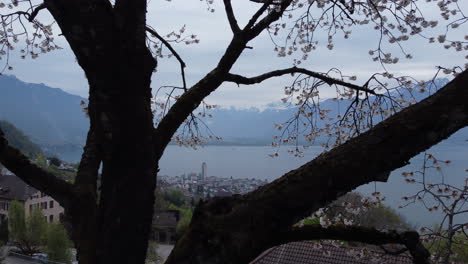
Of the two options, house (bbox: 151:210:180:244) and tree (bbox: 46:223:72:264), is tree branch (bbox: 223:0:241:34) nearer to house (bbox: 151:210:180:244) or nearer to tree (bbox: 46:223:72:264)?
tree (bbox: 46:223:72:264)

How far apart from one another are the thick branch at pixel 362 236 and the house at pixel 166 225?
1249 inches

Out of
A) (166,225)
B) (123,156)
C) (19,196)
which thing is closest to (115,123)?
(123,156)

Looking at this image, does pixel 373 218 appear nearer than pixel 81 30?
No

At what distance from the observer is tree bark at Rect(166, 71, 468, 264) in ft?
5.01

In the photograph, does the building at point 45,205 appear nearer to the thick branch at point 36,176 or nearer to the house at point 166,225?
the house at point 166,225

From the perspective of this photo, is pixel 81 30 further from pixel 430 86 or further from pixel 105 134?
pixel 430 86

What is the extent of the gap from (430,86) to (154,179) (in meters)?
2.08

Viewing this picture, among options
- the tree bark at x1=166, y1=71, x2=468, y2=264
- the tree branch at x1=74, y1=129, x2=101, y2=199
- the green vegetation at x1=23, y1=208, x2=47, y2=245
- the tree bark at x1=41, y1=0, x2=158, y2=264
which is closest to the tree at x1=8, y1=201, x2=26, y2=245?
the green vegetation at x1=23, y1=208, x2=47, y2=245

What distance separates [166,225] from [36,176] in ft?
106

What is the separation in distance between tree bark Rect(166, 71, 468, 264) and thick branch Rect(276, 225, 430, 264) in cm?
8

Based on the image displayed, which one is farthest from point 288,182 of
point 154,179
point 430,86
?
point 430,86

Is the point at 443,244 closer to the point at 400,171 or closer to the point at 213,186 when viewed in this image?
the point at 400,171

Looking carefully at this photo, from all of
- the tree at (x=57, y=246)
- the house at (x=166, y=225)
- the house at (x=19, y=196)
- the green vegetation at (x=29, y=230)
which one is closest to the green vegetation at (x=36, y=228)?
the green vegetation at (x=29, y=230)

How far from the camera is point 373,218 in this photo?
2322 centimetres
